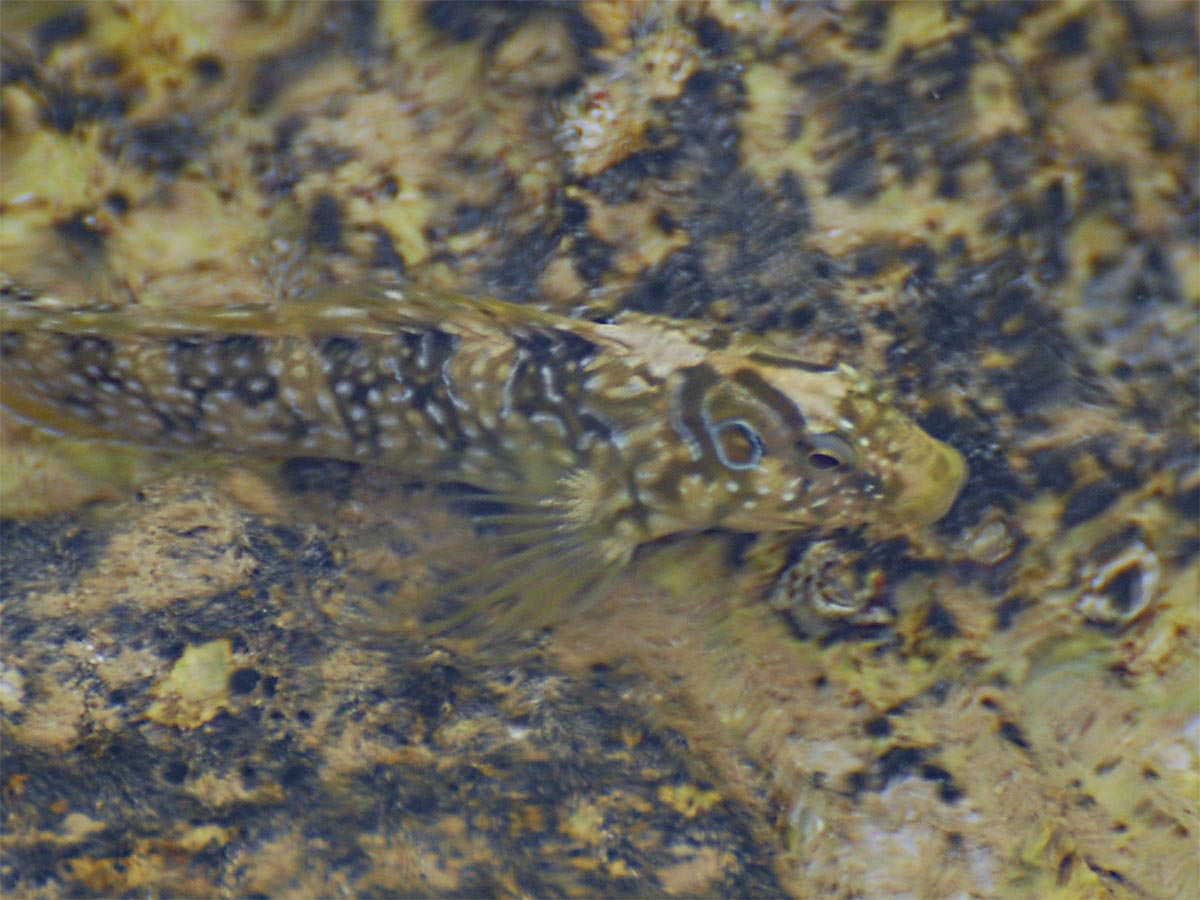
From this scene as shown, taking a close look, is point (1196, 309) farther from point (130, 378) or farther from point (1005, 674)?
point (130, 378)

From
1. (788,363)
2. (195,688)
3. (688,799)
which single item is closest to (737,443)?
(788,363)

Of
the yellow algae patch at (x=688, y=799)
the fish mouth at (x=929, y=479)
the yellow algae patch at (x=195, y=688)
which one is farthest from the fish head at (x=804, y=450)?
the yellow algae patch at (x=195, y=688)

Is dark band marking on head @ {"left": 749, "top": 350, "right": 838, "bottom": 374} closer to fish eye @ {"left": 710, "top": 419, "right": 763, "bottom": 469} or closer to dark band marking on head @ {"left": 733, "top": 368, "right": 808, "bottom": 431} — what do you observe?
dark band marking on head @ {"left": 733, "top": 368, "right": 808, "bottom": 431}

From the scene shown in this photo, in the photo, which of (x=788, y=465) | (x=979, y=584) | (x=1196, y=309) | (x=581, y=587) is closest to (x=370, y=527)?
(x=581, y=587)

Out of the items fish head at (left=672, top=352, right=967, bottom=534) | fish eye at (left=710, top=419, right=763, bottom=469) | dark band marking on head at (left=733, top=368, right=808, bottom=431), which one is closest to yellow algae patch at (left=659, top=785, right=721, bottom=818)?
fish head at (left=672, top=352, right=967, bottom=534)

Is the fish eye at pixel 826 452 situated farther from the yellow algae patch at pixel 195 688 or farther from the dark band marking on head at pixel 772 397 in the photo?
the yellow algae patch at pixel 195 688
